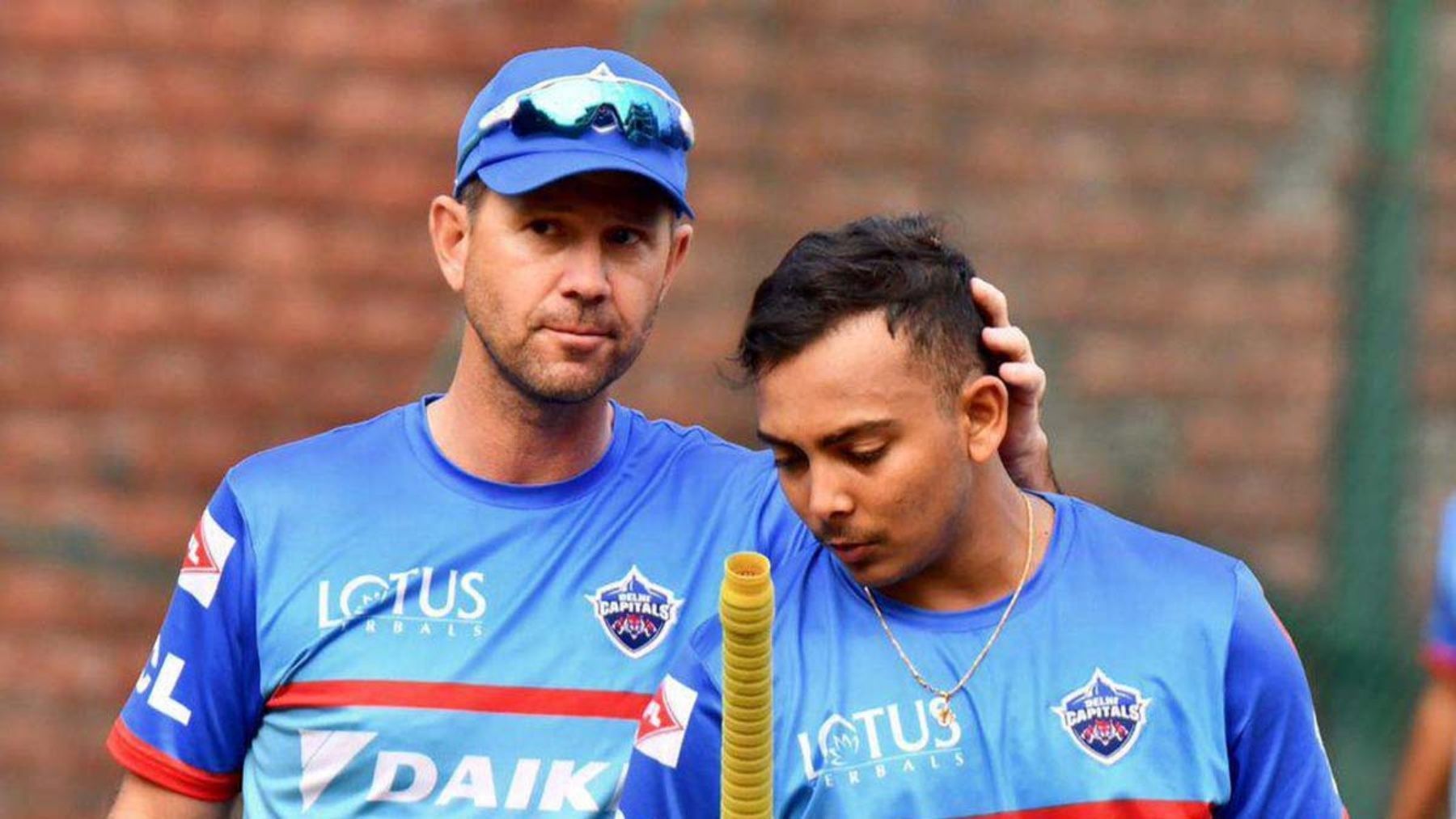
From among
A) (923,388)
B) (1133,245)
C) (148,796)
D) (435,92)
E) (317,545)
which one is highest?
(435,92)

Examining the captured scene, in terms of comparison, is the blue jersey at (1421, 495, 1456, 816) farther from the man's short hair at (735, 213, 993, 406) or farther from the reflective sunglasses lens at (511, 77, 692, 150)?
the reflective sunglasses lens at (511, 77, 692, 150)

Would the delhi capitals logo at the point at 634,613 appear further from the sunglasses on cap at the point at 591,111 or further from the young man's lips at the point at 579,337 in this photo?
the sunglasses on cap at the point at 591,111

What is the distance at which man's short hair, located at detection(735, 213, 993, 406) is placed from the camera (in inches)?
96.4

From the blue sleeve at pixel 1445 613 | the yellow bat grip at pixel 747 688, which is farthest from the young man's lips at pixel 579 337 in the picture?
the blue sleeve at pixel 1445 613

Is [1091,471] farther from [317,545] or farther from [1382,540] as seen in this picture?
[317,545]

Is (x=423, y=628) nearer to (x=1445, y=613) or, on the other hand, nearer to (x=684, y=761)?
(x=684, y=761)

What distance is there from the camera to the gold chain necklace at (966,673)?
2432mm

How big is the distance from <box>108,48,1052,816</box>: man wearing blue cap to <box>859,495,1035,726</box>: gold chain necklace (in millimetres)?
218

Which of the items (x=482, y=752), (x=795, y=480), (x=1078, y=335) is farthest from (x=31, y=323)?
(x=795, y=480)

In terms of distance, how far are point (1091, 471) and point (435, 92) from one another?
184 cm

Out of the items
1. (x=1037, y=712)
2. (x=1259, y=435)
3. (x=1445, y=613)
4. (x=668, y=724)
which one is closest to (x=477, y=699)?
(x=668, y=724)

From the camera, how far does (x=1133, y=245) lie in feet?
17.9

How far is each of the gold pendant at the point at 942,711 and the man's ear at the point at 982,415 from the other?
0.28 meters

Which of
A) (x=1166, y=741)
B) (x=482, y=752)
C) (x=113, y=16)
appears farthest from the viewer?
(x=113, y=16)
